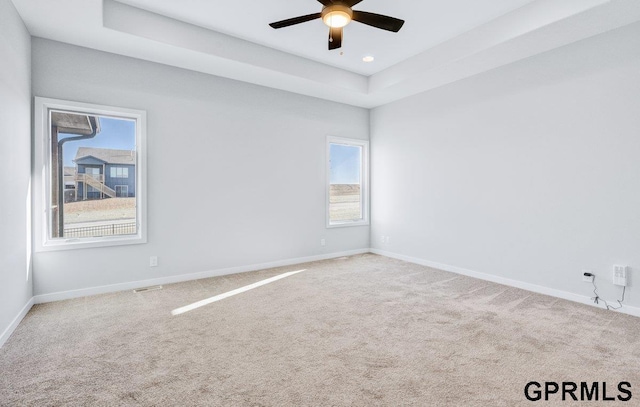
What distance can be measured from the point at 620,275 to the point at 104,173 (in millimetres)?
5896

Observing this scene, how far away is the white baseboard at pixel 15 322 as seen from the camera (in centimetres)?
249

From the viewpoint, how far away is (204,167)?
4.37m

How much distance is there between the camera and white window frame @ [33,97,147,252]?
3.35m

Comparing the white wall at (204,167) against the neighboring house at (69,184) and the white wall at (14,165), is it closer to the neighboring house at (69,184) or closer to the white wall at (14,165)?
the white wall at (14,165)

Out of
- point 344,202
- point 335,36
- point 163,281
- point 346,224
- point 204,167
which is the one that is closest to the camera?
point 335,36

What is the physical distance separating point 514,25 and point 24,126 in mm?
5142

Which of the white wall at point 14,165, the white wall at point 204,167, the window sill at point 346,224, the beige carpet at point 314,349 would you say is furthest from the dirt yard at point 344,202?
the white wall at point 14,165

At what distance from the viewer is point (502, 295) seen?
12.1ft

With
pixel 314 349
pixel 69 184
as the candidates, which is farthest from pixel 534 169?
pixel 69 184

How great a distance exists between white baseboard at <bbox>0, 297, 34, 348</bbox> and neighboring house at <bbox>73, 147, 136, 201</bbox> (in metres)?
1.23

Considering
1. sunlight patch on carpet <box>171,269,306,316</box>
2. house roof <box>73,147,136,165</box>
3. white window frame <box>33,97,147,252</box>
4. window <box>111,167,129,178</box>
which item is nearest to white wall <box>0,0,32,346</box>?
white window frame <box>33,97,147,252</box>

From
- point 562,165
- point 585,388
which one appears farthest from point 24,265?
point 562,165

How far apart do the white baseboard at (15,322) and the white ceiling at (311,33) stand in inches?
111

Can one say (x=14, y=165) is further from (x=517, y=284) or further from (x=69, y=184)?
(x=517, y=284)
